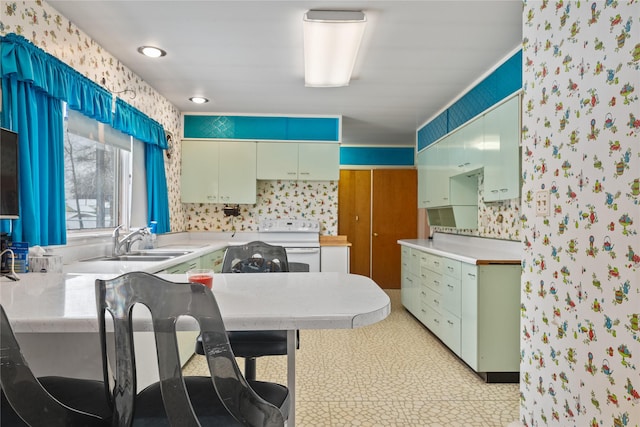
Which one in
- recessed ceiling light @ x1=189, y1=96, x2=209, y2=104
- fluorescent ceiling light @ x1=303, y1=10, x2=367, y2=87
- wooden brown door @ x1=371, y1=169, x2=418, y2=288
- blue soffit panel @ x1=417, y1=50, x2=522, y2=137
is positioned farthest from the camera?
wooden brown door @ x1=371, y1=169, x2=418, y2=288

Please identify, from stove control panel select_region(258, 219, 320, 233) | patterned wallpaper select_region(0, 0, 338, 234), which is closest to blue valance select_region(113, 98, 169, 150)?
patterned wallpaper select_region(0, 0, 338, 234)

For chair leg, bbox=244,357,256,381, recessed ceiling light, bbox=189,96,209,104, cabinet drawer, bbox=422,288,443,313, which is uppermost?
recessed ceiling light, bbox=189,96,209,104

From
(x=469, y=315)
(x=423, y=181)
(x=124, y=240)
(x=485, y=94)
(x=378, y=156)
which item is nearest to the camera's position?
(x=469, y=315)

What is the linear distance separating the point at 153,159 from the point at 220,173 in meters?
1.05

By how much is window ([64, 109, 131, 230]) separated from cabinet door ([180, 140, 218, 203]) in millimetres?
→ 1219

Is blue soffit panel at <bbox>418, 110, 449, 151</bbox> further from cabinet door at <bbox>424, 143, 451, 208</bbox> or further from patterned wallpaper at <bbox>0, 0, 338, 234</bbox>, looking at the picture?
patterned wallpaper at <bbox>0, 0, 338, 234</bbox>

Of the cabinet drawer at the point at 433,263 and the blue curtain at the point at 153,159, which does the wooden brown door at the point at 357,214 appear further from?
the blue curtain at the point at 153,159

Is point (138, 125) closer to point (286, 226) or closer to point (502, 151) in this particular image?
point (286, 226)

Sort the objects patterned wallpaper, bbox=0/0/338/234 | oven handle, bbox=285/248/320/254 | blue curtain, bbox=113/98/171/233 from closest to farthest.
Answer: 1. patterned wallpaper, bbox=0/0/338/234
2. blue curtain, bbox=113/98/171/233
3. oven handle, bbox=285/248/320/254

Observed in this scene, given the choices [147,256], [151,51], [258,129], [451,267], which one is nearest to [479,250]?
[451,267]

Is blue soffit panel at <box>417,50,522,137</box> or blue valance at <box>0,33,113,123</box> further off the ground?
blue soffit panel at <box>417,50,522,137</box>

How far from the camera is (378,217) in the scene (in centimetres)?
679

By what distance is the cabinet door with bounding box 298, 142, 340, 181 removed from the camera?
5.17 meters

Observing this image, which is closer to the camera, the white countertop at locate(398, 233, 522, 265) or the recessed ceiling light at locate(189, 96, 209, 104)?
the white countertop at locate(398, 233, 522, 265)
